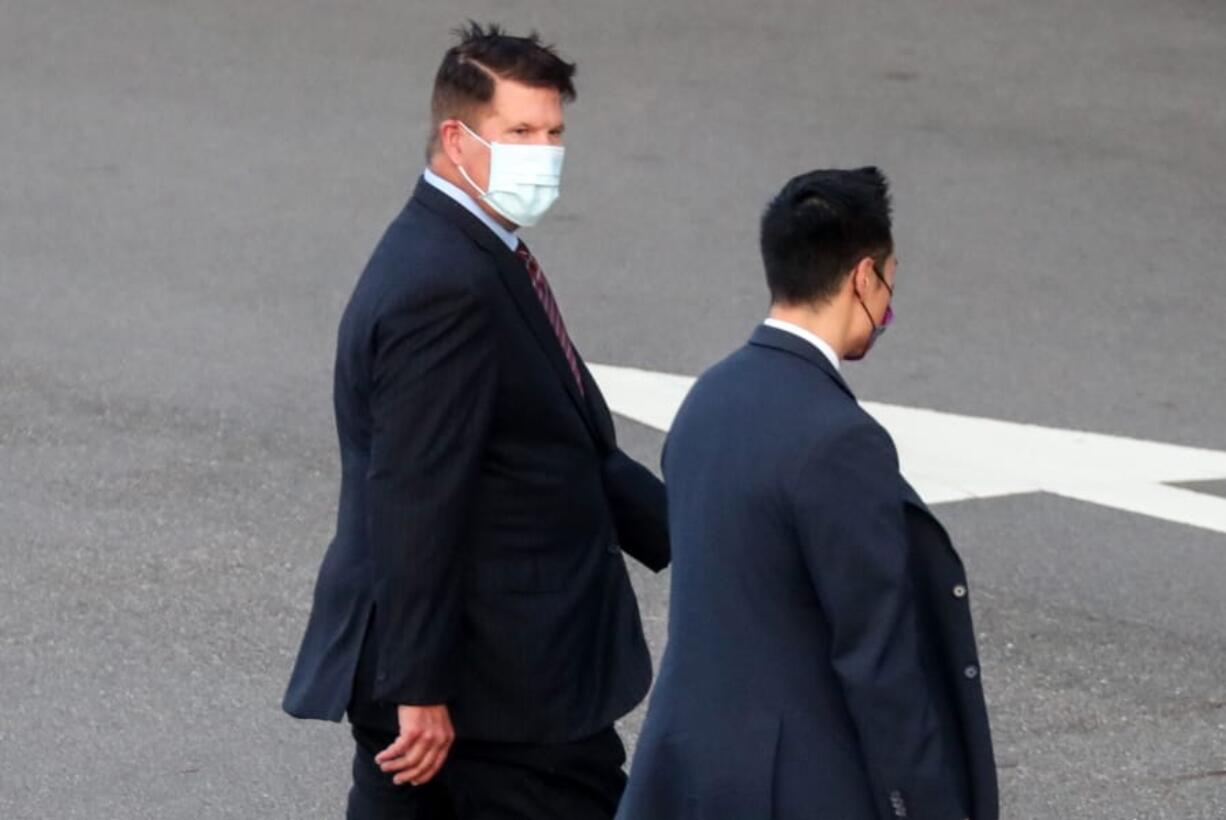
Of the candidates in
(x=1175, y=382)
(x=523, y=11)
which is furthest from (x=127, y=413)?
(x=523, y=11)

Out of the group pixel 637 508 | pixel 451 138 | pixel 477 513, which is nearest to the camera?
pixel 477 513

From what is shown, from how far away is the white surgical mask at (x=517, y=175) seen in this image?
13.8ft

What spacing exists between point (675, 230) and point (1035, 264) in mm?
1590

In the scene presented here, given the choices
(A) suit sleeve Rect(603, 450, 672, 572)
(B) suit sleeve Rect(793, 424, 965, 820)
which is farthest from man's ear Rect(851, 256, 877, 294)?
(A) suit sleeve Rect(603, 450, 672, 572)

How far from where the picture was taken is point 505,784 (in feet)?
14.0

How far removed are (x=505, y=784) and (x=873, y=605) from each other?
109 centimetres

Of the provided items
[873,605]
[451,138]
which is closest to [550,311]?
[451,138]

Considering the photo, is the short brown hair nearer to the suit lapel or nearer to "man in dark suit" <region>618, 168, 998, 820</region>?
the suit lapel

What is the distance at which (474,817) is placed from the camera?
14.1ft

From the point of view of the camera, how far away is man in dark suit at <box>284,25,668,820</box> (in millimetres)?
4031

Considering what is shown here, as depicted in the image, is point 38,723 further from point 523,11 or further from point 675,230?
point 523,11

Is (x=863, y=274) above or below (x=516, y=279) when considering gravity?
above

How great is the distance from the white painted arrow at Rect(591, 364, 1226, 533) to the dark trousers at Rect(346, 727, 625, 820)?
3.56m

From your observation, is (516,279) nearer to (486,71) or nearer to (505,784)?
(486,71)
